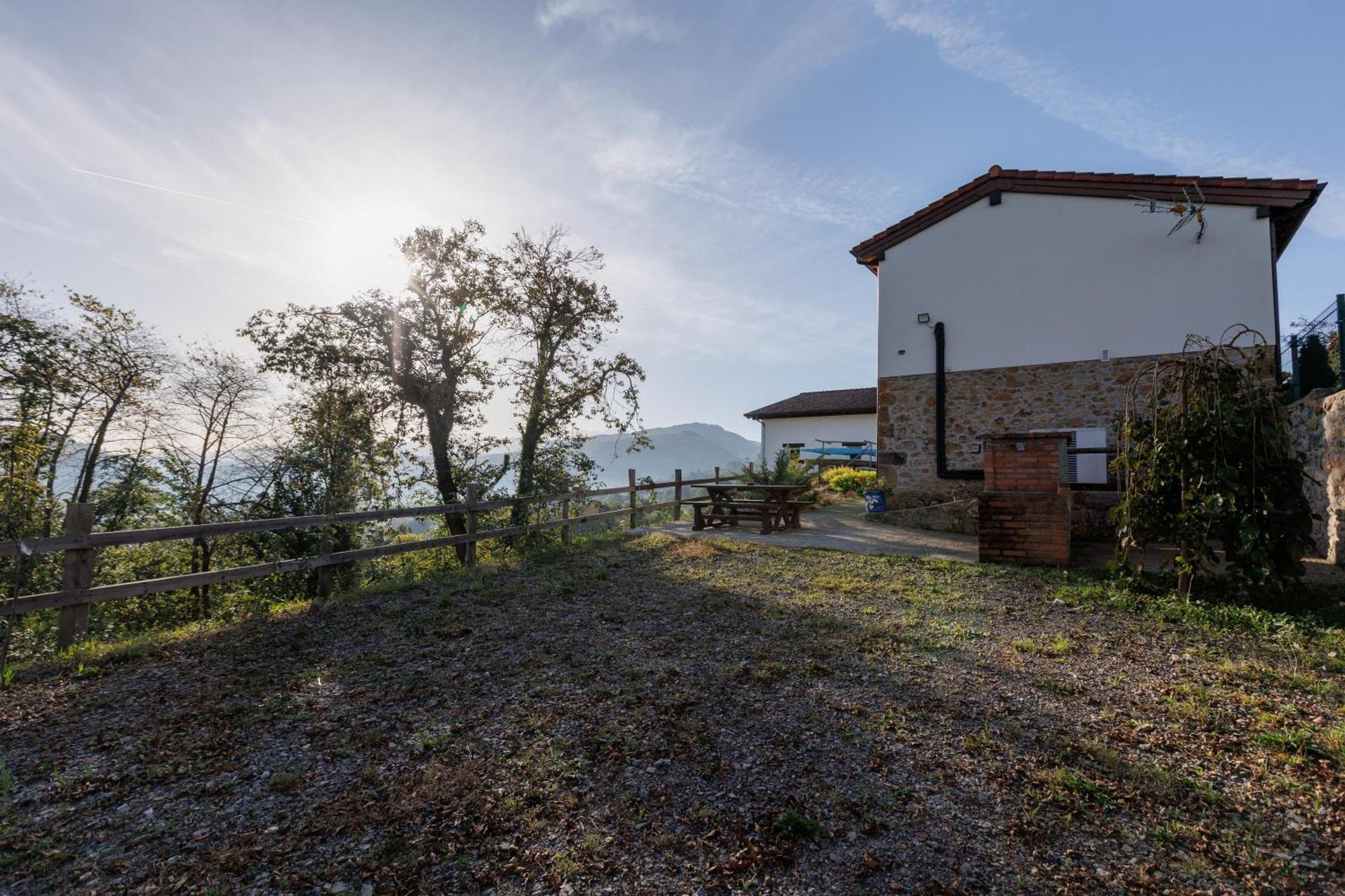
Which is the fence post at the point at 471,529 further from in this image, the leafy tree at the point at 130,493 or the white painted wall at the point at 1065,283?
the white painted wall at the point at 1065,283

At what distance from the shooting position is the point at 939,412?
11969 millimetres

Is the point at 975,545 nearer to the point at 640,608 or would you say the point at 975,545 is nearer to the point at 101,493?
the point at 640,608

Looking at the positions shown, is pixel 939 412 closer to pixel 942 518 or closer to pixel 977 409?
pixel 977 409

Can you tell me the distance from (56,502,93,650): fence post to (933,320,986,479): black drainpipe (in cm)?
1309

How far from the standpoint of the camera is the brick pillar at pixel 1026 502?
7113 mm

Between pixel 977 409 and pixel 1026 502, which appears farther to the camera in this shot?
pixel 977 409

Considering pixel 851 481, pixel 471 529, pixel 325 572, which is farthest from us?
pixel 851 481

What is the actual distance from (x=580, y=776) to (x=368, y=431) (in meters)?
11.8

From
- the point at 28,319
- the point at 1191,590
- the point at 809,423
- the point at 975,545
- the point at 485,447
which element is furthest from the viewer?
the point at 809,423

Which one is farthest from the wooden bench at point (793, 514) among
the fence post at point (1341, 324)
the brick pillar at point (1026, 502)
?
the fence post at point (1341, 324)

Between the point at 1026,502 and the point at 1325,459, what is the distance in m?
2.97

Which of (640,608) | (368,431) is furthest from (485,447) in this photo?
(640,608)

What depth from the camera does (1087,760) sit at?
2715 mm

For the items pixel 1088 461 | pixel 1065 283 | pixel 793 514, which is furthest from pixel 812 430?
pixel 1088 461
